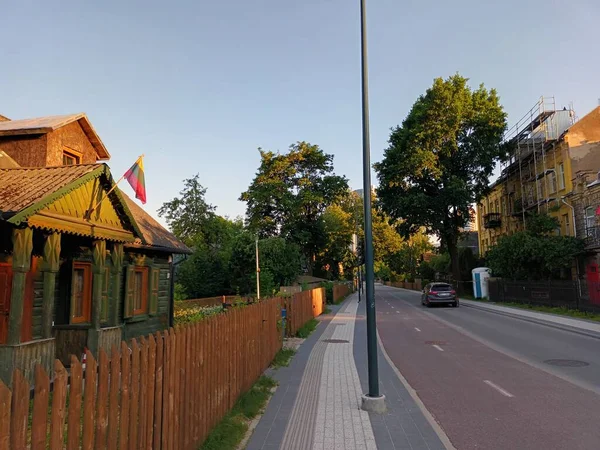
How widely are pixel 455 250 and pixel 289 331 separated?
3149cm

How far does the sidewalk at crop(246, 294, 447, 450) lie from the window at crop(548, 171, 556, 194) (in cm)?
3052

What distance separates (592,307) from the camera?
69.0ft

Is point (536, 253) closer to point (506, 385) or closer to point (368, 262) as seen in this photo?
point (506, 385)

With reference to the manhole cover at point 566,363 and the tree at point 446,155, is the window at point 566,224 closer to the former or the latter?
the tree at point 446,155

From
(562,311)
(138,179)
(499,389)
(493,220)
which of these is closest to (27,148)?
(138,179)

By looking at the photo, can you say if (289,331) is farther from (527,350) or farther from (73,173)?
(73,173)

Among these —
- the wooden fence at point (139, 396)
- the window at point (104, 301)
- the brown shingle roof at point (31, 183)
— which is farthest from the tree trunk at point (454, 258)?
→ the wooden fence at point (139, 396)

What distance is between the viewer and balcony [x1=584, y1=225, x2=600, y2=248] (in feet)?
87.9

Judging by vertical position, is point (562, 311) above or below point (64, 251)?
below

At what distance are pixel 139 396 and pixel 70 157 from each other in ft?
37.9

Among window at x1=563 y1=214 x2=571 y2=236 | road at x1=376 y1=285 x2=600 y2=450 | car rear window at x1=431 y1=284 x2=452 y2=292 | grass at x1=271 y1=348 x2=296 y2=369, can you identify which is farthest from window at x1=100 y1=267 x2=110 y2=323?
window at x1=563 y1=214 x2=571 y2=236

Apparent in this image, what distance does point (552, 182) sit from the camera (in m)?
35.0

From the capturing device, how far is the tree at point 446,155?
132 ft

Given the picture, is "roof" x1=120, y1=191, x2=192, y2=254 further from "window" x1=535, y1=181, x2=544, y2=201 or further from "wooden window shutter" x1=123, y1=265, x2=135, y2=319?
"window" x1=535, y1=181, x2=544, y2=201
